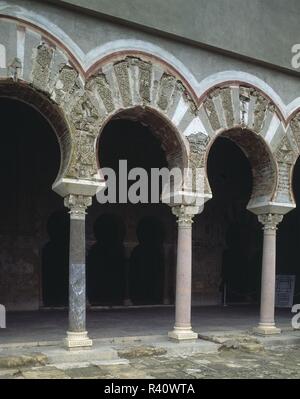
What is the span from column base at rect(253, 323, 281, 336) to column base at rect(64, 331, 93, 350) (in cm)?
332

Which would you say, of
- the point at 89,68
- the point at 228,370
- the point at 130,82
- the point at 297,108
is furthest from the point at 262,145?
the point at 228,370

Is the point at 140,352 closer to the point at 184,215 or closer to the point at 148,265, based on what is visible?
the point at 184,215

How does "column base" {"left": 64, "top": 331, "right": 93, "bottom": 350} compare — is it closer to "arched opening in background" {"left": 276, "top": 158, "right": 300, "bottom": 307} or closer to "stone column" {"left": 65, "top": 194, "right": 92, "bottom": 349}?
"stone column" {"left": 65, "top": 194, "right": 92, "bottom": 349}

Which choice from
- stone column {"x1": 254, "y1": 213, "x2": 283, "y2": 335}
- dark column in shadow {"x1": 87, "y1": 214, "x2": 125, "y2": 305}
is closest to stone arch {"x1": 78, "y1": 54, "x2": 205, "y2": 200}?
stone column {"x1": 254, "y1": 213, "x2": 283, "y2": 335}

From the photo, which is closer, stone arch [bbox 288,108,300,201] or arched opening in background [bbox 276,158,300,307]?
stone arch [bbox 288,108,300,201]

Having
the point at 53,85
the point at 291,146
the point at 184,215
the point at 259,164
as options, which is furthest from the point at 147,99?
the point at 291,146

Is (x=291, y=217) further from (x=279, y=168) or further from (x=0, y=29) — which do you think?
(x=0, y=29)

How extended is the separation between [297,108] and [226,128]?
1835 mm

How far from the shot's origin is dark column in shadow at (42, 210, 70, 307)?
11.5 metres

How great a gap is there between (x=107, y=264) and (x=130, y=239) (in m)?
0.79

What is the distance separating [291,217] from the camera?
1436 cm

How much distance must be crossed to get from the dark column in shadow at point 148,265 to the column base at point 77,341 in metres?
5.19

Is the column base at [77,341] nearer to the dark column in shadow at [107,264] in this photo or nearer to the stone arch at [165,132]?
the stone arch at [165,132]

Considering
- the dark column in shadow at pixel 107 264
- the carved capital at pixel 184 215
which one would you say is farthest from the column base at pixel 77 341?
the dark column in shadow at pixel 107 264
